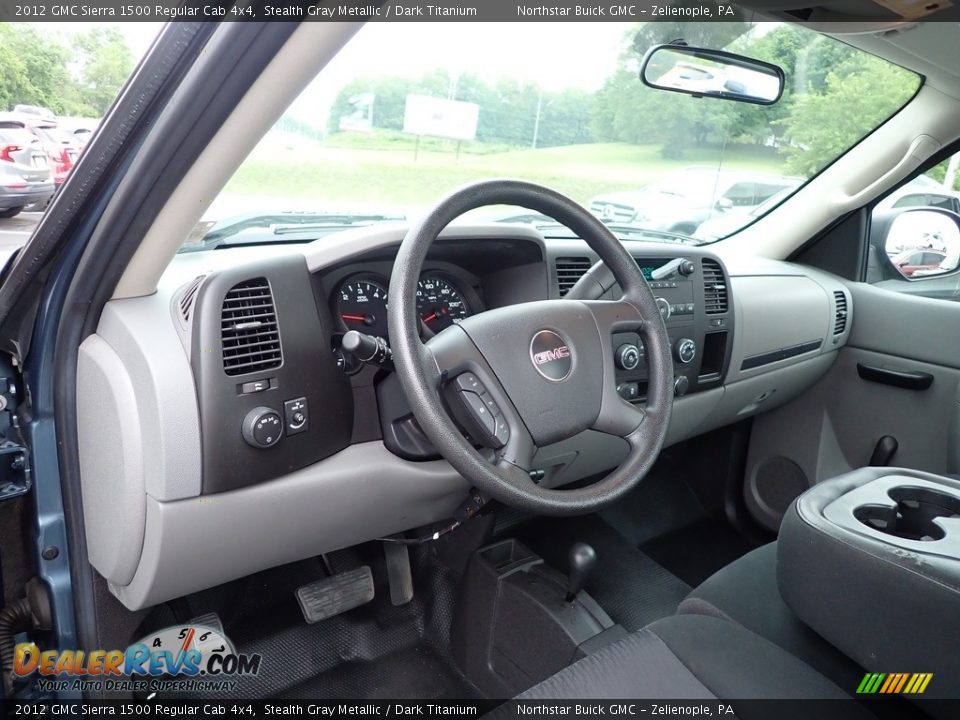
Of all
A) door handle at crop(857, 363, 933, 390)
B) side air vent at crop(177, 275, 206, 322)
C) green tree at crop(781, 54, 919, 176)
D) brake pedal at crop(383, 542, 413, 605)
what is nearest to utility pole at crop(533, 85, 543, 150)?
green tree at crop(781, 54, 919, 176)

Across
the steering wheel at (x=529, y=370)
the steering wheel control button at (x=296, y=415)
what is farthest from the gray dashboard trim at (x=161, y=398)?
the steering wheel at (x=529, y=370)

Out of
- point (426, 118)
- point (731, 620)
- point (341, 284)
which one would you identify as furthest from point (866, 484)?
point (426, 118)

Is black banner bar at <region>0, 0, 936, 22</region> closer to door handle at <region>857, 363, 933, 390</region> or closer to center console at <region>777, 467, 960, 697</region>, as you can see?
center console at <region>777, 467, 960, 697</region>

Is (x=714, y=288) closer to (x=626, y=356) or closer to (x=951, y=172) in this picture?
(x=626, y=356)

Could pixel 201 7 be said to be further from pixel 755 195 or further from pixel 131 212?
pixel 755 195

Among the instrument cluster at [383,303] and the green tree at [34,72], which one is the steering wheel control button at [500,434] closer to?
the instrument cluster at [383,303]

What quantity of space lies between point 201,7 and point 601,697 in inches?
47.0

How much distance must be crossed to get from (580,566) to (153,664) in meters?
1.16

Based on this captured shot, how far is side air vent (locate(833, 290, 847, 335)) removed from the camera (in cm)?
289

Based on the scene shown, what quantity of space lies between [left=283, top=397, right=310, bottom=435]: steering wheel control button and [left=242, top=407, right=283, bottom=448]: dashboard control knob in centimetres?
3

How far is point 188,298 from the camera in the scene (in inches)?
55.4

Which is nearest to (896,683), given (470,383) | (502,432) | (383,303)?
(502,432)

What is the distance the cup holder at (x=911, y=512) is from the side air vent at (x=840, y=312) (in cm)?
157

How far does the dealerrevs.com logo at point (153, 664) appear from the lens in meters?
1.60
